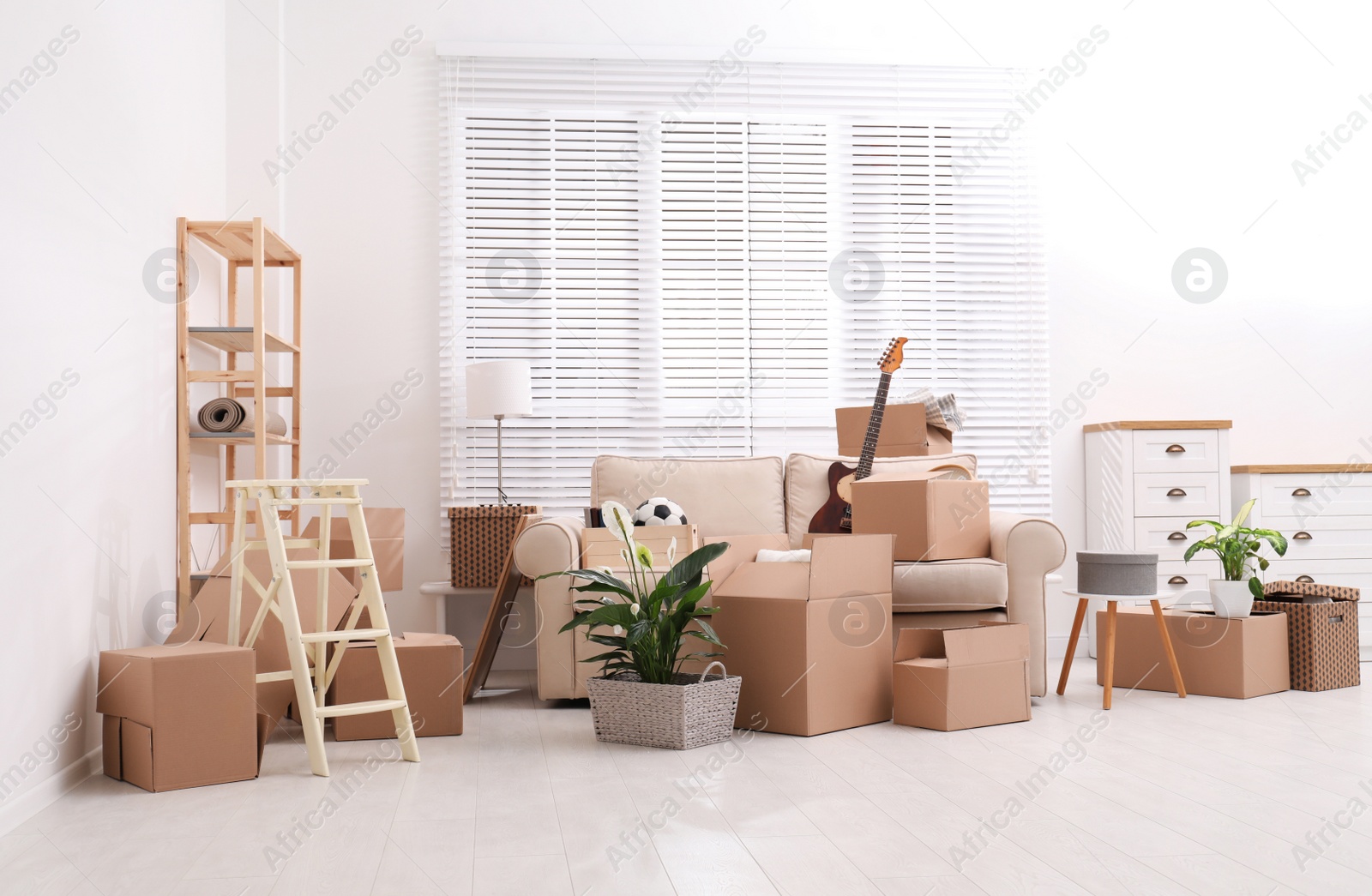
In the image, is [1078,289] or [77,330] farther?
[1078,289]

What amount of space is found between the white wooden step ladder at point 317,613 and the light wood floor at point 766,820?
13 cm

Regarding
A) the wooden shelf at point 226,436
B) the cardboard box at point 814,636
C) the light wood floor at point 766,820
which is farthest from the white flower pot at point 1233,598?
the wooden shelf at point 226,436

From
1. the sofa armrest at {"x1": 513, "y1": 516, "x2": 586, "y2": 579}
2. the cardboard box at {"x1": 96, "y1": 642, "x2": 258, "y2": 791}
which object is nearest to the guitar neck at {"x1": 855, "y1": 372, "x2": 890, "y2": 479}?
the sofa armrest at {"x1": 513, "y1": 516, "x2": 586, "y2": 579}

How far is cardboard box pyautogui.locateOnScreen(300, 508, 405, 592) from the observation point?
3.47m

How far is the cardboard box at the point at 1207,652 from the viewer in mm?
3287

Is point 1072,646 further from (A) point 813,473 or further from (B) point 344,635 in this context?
(B) point 344,635

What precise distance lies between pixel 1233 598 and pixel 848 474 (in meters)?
1.33

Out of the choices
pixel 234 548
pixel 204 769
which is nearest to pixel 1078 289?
pixel 234 548

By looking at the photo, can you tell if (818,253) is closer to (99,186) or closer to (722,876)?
(99,186)

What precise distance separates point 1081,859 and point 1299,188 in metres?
4.18

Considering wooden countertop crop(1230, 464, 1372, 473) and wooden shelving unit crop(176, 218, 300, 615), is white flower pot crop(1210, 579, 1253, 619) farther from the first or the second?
wooden shelving unit crop(176, 218, 300, 615)

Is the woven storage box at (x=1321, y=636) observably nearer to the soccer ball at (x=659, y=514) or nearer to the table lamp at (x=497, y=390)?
the soccer ball at (x=659, y=514)

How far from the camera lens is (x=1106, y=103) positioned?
15.5ft

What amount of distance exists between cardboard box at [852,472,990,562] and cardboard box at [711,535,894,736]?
0.20m
